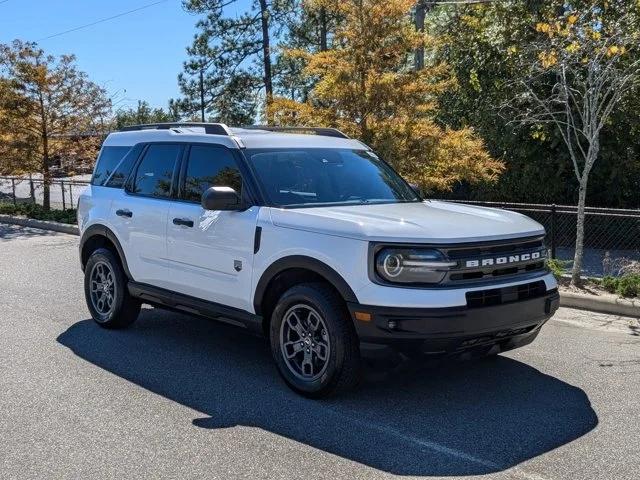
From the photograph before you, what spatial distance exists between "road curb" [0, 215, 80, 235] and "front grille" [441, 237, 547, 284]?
43.3 feet

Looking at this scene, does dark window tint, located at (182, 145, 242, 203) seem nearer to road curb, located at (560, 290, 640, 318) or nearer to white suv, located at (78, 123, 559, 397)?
white suv, located at (78, 123, 559, 397)

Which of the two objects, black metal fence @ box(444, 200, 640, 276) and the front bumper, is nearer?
the front bumper

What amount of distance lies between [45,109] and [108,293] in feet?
44.8

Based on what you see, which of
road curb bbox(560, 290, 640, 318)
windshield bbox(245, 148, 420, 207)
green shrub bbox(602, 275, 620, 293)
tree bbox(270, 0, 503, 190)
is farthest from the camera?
tree bbox(270, 0, 503, 190)

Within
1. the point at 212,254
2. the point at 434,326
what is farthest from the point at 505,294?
the point at 212,254

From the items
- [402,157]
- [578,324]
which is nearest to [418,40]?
[402,157]

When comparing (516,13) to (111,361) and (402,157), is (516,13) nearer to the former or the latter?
(402,157)

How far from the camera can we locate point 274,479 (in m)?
3.72

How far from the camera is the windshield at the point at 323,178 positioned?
18.0 ft

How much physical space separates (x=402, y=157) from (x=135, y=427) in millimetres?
7584

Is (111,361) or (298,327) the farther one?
(111,361)

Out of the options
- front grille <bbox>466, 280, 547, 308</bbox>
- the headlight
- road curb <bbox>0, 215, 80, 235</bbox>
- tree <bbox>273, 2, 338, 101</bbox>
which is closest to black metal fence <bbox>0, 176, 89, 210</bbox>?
road curb <bbox>0, 215, 80, 235</bbox>

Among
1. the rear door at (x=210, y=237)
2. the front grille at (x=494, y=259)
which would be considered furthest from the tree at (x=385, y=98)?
the front grille at (x=494, y=259)

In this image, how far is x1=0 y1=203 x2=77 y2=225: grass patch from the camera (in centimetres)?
1805
